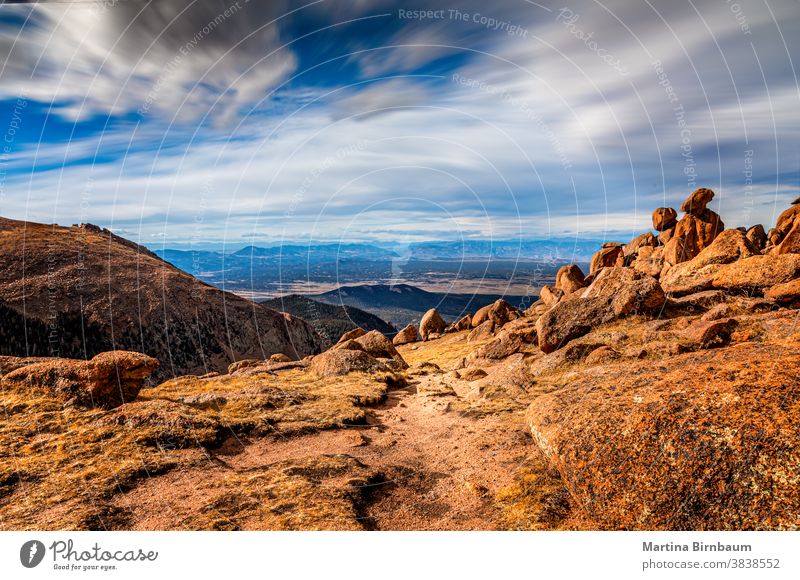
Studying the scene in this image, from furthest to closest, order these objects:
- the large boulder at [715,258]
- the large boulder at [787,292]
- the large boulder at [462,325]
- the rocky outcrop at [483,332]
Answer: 1. the large boulder at [462,325]
2. the rocky outcrop at [483,332]
3. the large boulder at [715,258]
4. the large boulder at [787,292]

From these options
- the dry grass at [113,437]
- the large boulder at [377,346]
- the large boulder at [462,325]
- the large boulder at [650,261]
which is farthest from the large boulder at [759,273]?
the large boulder at [462,325]

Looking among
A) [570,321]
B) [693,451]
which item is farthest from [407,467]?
[570,321]

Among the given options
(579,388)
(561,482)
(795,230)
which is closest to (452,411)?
(579,388)

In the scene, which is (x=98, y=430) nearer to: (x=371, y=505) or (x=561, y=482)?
(x=371, y=505)

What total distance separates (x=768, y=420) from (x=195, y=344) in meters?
52.4

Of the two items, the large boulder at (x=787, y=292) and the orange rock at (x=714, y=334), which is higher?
the large boulder at (x=787, y=292)

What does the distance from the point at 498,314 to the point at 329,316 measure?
6213 cm

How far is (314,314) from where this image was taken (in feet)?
359

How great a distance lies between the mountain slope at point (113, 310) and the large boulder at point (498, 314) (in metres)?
31.4

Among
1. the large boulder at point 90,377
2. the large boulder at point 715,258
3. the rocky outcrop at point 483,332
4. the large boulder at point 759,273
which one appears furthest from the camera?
the rocky outcrop at point 483,332

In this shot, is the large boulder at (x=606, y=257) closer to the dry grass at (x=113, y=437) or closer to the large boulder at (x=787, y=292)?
the large boulder at (x=787, y=292)

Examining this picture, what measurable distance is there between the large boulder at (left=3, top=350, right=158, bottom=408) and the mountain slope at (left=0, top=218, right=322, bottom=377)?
23935 mm

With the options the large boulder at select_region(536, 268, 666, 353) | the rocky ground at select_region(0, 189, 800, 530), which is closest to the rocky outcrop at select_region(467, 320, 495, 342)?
the large boulder at select_region(536, 268, 666, 353)

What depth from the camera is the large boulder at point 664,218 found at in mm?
66625
